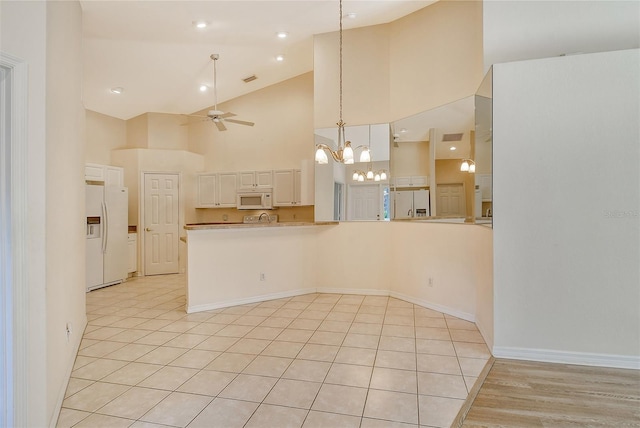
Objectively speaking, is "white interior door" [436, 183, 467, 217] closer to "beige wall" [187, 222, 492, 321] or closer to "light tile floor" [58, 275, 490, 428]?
"beige wall" [187, 222, 492, 321]

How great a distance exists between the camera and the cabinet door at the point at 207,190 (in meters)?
7.06

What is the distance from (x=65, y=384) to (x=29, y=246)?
125cm

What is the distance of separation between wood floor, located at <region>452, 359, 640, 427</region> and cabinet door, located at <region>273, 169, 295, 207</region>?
451 centimetres

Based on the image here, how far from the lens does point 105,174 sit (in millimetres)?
5988

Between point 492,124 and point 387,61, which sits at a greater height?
point 387,61

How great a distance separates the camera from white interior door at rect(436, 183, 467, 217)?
3.88 m

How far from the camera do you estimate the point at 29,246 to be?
1.76 m

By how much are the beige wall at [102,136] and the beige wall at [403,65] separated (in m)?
4.41

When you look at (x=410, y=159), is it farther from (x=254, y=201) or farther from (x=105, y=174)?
(x=105, y=174)

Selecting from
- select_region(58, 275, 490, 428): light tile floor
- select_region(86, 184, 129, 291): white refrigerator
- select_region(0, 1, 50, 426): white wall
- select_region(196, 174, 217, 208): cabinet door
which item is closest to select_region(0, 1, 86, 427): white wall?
select_region(0, 1, 50, 426): white wall

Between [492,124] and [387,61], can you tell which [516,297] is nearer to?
[492,124]

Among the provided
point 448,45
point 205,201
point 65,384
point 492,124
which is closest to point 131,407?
point 65,384

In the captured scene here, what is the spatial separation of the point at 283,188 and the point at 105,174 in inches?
124

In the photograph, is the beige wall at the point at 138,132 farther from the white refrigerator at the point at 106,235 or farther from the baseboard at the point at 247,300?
the baseboard at the point at 247,300
